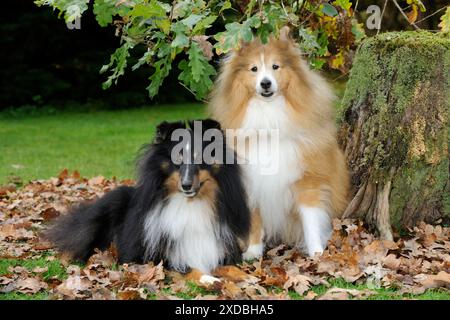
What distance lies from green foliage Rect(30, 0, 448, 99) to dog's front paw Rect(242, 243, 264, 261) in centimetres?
117

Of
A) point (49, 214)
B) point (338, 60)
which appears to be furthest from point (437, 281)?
point (49, 214)

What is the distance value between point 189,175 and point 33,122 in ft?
38.4

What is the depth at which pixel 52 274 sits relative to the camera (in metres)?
4.36

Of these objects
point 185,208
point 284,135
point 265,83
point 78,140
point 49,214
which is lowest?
point 78,140

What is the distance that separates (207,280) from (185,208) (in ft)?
1.50

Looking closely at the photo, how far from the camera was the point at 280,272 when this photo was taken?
416 cm

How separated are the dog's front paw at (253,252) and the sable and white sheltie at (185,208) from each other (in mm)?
377

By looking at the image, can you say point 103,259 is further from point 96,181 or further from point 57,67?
point 57,67

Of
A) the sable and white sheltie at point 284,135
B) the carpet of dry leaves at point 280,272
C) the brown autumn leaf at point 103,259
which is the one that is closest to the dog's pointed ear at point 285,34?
the sable and white sheltie at point 284,135

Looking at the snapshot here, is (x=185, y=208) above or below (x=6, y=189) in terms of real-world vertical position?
above

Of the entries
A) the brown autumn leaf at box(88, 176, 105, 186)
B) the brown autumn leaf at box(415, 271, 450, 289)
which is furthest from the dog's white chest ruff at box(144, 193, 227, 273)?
the brown autumn leaf at box(88, 176, 105, 186)

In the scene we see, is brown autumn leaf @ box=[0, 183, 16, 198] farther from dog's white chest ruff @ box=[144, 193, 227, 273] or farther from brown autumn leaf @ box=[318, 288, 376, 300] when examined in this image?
brown autumn leaf @ box=[318, 288, 376, 300]

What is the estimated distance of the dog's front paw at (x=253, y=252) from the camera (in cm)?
484

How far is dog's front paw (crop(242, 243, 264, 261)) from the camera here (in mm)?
4842
